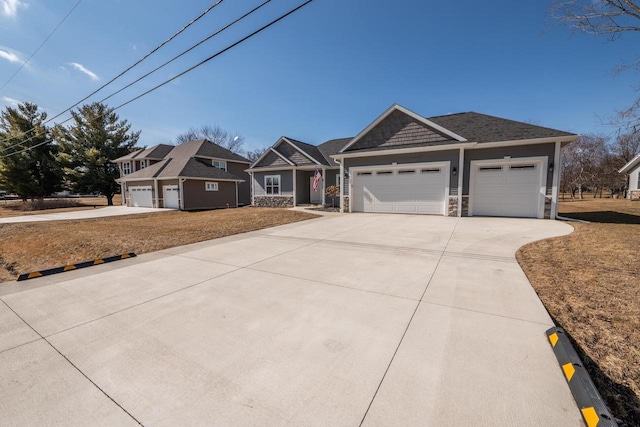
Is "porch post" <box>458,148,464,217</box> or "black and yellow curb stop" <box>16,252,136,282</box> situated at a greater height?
"porch post" <box>458,148,464,217</box>

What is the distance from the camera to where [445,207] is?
41.4ft

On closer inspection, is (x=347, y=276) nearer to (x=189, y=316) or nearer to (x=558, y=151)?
(x=189, y=316)

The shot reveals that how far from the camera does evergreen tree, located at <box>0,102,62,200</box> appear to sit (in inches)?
1014

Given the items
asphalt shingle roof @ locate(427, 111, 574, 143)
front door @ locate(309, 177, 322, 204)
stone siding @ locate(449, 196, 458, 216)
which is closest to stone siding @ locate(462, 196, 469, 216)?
stone siding @ locate(449, 196, 458, 216)

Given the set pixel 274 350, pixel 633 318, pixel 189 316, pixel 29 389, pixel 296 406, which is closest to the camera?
pixel 296 406

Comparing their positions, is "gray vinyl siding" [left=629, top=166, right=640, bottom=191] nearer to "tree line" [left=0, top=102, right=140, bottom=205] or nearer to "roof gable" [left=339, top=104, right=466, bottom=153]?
"roof gable" [left=339, top=104, right=466, bottom=153]

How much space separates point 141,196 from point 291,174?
14460 millimetres

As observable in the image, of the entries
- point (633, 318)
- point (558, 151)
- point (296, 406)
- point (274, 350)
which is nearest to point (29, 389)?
point (274, 350)

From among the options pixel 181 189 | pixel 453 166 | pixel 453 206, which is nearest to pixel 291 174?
pixel 181 189

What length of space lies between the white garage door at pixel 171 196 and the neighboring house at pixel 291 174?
5979mm

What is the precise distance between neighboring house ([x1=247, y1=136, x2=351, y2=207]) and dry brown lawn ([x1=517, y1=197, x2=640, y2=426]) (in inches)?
546

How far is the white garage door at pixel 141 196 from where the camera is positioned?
22516mm

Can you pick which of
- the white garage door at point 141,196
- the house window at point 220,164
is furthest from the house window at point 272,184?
the white garage door at point 141,196

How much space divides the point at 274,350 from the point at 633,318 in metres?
4.04
